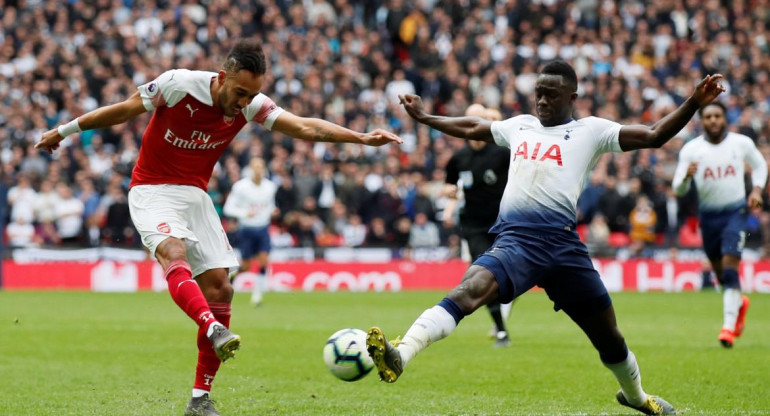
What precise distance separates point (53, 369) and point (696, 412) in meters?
6.35

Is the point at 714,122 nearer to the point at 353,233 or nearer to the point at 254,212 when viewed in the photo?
the point at 254,212

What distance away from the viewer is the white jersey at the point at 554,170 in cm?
760

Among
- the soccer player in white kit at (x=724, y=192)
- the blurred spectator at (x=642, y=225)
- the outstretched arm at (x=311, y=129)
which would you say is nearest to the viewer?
the outstretched arm at (x=311, y=129)

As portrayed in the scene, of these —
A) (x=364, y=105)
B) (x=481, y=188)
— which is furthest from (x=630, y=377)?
(x=364, y=105)

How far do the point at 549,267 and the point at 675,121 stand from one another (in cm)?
126

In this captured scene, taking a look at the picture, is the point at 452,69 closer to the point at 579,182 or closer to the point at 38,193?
the point at 38,193

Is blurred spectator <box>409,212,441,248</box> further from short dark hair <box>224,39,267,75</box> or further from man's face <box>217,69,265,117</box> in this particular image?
short dark hair <box>224,39,267,75</box>

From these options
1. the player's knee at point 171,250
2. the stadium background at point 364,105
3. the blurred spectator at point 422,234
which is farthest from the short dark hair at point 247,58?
the blurred spectator at point 422,234

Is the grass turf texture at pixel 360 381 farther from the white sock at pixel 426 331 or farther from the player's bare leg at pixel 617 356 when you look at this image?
the white sock at pixel 426 331

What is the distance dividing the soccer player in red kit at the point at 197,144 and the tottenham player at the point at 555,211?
101 centimetres

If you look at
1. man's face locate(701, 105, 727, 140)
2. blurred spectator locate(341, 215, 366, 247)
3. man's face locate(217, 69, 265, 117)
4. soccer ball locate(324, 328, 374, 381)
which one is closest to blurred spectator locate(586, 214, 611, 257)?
blurred spectator locate(341, 215, 366, 247)

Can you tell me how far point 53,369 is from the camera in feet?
36.7

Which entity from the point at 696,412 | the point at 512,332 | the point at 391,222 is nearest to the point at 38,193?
the point at 391,222

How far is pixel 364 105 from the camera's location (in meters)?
28.9
